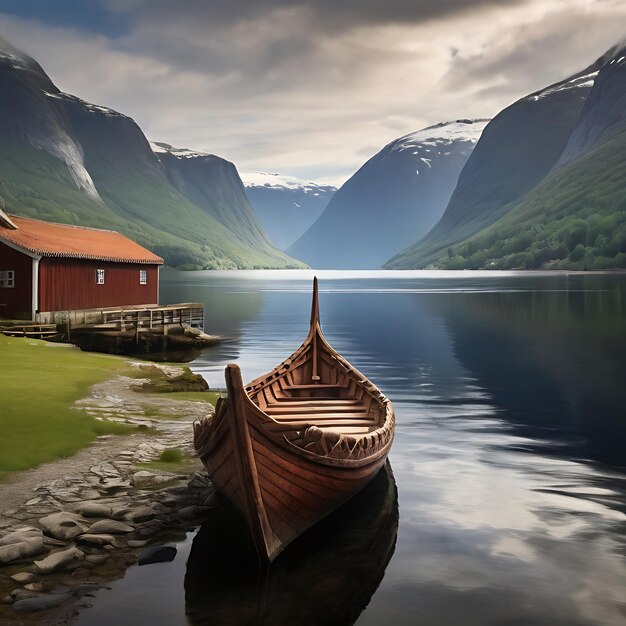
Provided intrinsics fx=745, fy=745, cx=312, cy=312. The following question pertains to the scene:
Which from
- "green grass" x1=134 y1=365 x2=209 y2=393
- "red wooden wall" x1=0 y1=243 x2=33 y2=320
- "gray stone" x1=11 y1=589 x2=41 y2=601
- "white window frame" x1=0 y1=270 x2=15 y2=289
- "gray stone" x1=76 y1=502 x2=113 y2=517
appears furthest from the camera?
"white window frame" x1=0 y1=270 x2=15 y2=289

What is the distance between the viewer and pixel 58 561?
11.6 meters

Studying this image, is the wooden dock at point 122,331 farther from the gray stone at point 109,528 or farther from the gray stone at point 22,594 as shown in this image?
the gray stone at point 22,594

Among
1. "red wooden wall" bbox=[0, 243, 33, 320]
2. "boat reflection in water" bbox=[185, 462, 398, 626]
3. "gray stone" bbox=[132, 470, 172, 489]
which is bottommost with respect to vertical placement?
"boat reflection in water" bbox=[185, 462, 398, 626]

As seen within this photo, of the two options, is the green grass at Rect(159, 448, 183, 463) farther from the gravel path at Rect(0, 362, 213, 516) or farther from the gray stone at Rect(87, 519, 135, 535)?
the gray stone at Rect(87, 519, 135, 535)

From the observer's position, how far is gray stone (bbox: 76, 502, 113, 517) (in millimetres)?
13672

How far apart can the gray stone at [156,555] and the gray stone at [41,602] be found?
5.45ft

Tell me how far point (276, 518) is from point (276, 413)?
6.26 meters

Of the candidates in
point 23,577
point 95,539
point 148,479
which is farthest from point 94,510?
point 23,577

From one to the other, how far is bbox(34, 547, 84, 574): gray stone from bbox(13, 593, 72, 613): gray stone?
68 cm

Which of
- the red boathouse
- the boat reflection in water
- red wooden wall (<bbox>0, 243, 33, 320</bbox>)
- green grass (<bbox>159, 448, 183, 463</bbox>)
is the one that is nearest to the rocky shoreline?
green grass (<bbox>159, 448, 183, 463</bbox>)

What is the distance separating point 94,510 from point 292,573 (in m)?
3.94

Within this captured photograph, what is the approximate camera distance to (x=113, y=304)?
55.1 metres

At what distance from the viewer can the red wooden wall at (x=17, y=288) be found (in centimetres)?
4612

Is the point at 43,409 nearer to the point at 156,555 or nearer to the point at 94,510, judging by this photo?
the point at 94,510
